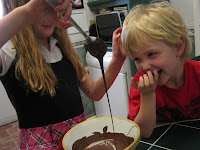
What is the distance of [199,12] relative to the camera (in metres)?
1.59

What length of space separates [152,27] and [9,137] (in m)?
2.31

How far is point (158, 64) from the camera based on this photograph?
0.86 meters

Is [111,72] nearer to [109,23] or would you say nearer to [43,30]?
[43,30]

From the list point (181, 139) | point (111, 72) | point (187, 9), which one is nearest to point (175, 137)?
point (181, 139)

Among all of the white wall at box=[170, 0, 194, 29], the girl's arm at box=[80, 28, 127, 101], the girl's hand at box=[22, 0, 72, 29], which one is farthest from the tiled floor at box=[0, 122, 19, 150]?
the white wall at box=[170, 0, 194, 29]

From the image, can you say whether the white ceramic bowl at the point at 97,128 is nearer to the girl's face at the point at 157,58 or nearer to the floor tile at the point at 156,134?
the floor tile at the point at 156,134

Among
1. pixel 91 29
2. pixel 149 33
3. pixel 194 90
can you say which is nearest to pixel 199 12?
pixel 194 90

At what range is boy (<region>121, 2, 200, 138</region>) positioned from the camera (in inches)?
33.6

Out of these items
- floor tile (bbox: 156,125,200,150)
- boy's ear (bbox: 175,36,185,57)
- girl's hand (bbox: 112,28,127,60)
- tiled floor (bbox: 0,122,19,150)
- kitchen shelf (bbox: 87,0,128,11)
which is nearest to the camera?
floor tile (bbox: 156,125,200,150)

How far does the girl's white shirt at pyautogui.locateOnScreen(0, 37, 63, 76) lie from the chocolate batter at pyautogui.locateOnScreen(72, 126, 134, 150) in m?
0.49

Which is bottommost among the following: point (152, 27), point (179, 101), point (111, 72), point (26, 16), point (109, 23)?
point (179, 101)

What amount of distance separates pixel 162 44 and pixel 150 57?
0.25ft

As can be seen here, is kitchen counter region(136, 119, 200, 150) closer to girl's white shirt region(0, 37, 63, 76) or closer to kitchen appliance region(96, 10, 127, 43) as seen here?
girl's white shirt region(0, 37, 63, 76)

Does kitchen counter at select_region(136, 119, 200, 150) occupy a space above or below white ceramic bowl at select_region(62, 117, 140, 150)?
below
